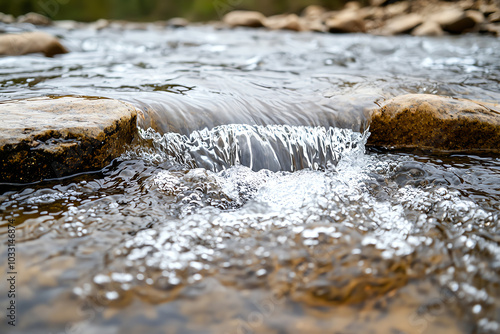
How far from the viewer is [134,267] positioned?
1.45 m

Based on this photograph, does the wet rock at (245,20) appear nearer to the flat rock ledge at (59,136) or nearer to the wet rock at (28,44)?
the wet rock at (28,44)

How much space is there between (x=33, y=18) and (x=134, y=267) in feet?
42.4

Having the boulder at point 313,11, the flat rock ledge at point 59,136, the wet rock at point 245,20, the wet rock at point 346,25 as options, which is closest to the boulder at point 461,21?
the wet rock at point 346,25

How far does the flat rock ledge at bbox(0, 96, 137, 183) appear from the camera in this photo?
75.8 inches

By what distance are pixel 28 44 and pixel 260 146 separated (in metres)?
4.86

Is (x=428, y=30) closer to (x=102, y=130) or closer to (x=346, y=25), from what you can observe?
(x=346, y=25)

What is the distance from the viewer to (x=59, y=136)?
2.01 m

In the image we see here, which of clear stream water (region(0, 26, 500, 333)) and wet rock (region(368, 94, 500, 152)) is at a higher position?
wet rock (region(368, 94, 500, 152))

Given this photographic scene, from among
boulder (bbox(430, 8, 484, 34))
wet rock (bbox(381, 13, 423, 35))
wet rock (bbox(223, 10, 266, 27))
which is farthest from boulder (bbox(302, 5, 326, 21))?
boulder (bbox(430, 8, 484, 34))

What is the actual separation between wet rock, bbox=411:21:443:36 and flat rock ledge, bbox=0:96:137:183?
9223mm

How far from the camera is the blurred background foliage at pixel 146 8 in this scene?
53.7ft

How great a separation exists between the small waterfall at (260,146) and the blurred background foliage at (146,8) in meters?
14.9

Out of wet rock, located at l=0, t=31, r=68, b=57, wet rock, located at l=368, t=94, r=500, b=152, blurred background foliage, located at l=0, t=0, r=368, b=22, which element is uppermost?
blurred background foliage, located at l=0, t=0, r=368, b=22

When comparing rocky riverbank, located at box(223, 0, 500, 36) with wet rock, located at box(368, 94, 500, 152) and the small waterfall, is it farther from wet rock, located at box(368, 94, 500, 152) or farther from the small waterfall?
the small waterfall
